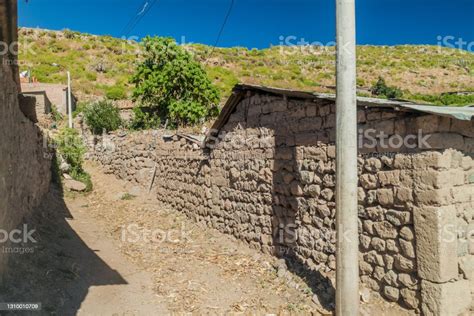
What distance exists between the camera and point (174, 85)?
16.7 m

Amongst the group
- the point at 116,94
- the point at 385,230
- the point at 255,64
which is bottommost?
the point at 385,230

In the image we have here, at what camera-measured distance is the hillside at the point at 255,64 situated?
2819cm

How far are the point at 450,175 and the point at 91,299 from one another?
15.4 feet

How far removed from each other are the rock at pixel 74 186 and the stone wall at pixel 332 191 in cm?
436

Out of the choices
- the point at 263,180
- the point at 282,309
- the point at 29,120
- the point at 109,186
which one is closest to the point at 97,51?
the point at 109,186

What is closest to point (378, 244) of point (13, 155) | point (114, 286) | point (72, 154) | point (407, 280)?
point (407, 280)

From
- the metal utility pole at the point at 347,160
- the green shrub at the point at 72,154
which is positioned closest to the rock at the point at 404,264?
the metal utility pole at the point at 347,160

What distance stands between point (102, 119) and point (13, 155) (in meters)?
12.3

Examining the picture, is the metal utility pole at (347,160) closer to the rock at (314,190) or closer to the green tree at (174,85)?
the rock at (314,190)

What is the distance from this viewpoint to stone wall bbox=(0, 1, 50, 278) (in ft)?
15.5

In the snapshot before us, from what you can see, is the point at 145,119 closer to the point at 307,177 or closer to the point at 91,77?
the point at 307,177

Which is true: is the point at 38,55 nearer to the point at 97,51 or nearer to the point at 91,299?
Result: the point at 97,51

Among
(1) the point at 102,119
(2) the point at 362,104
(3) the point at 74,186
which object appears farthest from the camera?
(1) the point at 102,119

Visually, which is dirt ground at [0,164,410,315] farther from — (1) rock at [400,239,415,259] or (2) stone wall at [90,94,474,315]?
(1) rock at [400,239,415,259]
